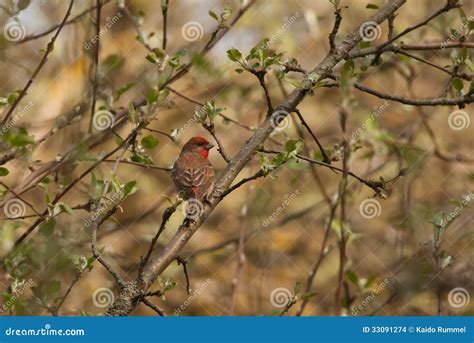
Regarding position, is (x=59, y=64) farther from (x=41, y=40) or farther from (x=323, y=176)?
(x=323, y=176)

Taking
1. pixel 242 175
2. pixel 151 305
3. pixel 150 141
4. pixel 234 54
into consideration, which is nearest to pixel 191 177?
pixel 150 141

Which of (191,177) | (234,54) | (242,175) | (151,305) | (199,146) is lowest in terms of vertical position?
(151,305)

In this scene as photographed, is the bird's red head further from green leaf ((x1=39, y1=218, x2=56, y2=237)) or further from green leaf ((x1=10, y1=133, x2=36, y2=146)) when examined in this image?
green leaf ((x1=10, y1=133, x2=36, y2=146))

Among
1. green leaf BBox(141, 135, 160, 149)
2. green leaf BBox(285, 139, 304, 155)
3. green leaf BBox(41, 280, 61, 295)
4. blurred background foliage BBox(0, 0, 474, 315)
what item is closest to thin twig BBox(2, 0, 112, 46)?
blurred background foliage BBox(0, 0, 474, 315)

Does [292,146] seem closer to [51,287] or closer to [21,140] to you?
[21,140]

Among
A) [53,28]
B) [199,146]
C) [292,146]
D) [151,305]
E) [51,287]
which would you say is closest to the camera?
[151,305]

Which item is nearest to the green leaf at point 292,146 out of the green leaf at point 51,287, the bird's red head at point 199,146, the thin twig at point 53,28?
the green leaf at point 51,287

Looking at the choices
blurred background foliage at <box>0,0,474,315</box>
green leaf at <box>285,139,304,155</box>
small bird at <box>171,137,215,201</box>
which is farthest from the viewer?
small bird at <box>171,137,215,201</box>

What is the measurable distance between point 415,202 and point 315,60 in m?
1.63

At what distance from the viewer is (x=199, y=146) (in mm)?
5137

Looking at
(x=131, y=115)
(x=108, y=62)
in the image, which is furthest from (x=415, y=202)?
(x=131, y=115)

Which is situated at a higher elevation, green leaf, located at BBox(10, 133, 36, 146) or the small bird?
the small bird

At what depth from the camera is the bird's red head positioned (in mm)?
5055

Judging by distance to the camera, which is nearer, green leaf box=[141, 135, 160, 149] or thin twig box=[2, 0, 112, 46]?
green leaf box=[141, 135, 160, 149]
